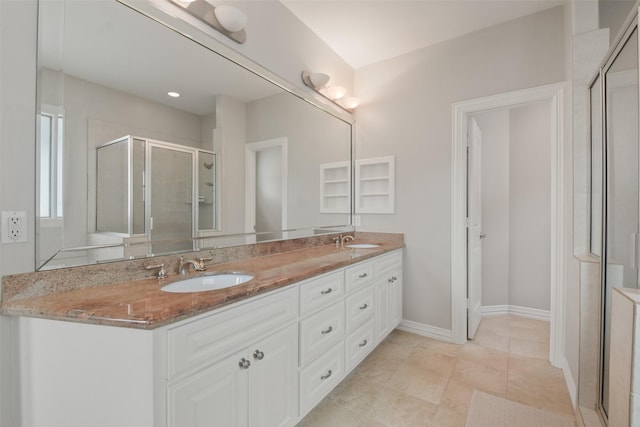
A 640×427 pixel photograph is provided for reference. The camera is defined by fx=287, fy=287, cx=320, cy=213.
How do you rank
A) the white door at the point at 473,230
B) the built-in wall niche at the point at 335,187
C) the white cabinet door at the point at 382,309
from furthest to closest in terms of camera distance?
the built-in wall niche at the point at 335,187, the white door at the point at 473,230, the white cabinet door at the point at 382,309

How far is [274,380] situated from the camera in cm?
128

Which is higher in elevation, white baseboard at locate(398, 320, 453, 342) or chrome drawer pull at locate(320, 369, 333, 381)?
chrome drawer pull at locate(320, 369, 333, 381)

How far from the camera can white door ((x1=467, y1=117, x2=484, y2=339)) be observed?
258cm

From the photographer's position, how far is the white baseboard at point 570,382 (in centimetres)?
170

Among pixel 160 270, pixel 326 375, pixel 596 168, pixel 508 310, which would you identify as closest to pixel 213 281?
pixel 160 270

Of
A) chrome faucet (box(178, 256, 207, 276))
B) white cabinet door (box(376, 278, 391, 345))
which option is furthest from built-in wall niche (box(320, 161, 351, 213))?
chrome faucet (box(178, 256, 207, 276))

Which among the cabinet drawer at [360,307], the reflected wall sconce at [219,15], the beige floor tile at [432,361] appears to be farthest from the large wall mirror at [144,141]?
the beige floor tile at [432,361]

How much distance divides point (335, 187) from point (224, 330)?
6.56 ft

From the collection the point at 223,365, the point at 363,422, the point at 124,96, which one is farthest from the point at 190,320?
the point at 363,422

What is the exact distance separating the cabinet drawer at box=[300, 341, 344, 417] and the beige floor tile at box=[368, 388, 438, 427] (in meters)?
0.29

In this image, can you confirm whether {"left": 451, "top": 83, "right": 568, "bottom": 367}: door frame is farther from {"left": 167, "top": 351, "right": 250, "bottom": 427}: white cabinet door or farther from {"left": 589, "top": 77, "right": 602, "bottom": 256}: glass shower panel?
{"left": 167, "top": 351, "right": 250, "bottom": 427}: white cabinet door

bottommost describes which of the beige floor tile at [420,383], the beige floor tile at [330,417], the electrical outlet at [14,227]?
the beige floor tile at [330,417]

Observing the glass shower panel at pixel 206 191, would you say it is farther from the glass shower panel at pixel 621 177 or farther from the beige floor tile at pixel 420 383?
the glass shower panel at pixel 621 177

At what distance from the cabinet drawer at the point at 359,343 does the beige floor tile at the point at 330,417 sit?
228mm
